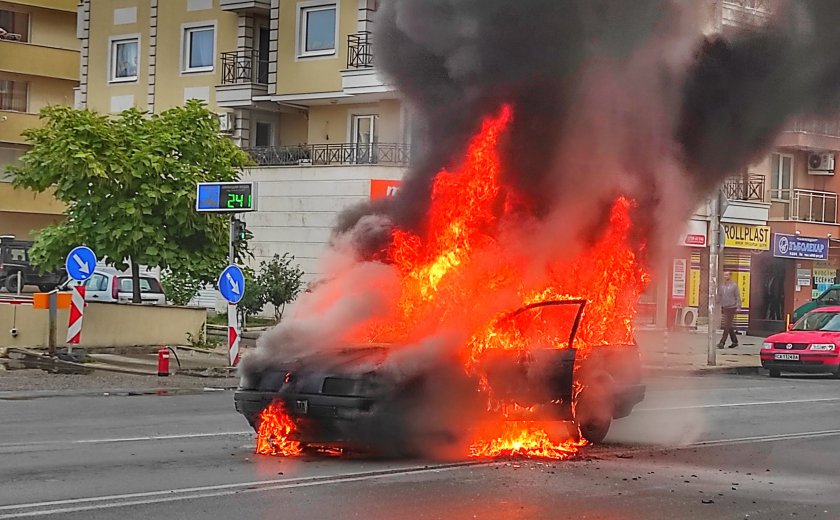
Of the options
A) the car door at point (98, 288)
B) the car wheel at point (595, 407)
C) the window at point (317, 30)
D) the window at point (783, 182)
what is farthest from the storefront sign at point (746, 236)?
the car wheel at point (595, 407)

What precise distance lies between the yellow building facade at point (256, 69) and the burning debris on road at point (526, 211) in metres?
18.1

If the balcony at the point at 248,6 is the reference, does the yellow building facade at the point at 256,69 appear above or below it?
below

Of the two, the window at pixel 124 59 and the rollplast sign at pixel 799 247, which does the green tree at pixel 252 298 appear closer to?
the window at pixel 124 59

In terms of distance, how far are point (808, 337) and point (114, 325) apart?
13.3 m

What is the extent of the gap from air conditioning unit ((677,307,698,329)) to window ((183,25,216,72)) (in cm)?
1553

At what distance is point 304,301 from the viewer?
11570mm

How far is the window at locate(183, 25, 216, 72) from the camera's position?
3775 centimetres

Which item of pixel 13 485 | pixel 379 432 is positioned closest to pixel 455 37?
pixel 379 432

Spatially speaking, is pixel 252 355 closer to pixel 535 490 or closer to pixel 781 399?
pixel 535 490

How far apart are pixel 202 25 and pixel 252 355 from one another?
92.9 ft

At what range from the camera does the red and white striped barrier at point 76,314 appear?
2066 centimetres

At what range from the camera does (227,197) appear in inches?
816

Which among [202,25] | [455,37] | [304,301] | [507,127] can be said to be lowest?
[304,301]

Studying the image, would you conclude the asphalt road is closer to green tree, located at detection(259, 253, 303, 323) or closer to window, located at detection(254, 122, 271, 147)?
green tree, located at detection(259, 253, 303, 323)
